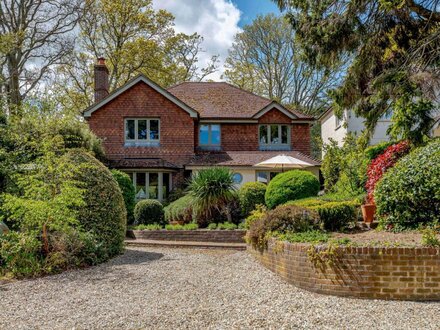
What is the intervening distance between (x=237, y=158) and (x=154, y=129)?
4986 millimetres

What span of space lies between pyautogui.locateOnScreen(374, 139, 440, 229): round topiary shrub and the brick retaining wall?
547 centimetres

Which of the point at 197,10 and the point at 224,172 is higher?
the point at 197,10

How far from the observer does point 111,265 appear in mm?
9398

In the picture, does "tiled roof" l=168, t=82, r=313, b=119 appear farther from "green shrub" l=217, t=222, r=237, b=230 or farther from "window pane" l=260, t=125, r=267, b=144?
"green shrub" l=217, t=222, r=237, b=230

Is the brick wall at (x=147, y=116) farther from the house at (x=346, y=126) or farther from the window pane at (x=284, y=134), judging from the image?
the house at (x=346, y=126)

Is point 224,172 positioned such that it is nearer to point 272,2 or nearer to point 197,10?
point 272,2

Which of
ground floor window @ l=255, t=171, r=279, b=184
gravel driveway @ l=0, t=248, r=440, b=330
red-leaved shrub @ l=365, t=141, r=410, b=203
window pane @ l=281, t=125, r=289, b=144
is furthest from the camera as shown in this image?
window pane @ l=281, t=125, r=289, b=144

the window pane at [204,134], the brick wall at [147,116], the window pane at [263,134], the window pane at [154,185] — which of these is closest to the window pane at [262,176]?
the window pane at [263,134]

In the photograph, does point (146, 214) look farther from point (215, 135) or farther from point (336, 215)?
point (215, 135)

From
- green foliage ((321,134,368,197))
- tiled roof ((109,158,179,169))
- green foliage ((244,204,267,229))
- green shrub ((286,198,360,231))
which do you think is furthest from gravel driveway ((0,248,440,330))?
tiled roof ((109,158,179,169))

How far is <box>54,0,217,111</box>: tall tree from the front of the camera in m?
31.9

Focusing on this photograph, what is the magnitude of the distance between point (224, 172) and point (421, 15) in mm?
8841

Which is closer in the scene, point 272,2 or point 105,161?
point 272,2

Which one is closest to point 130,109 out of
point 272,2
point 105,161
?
point 105,161
